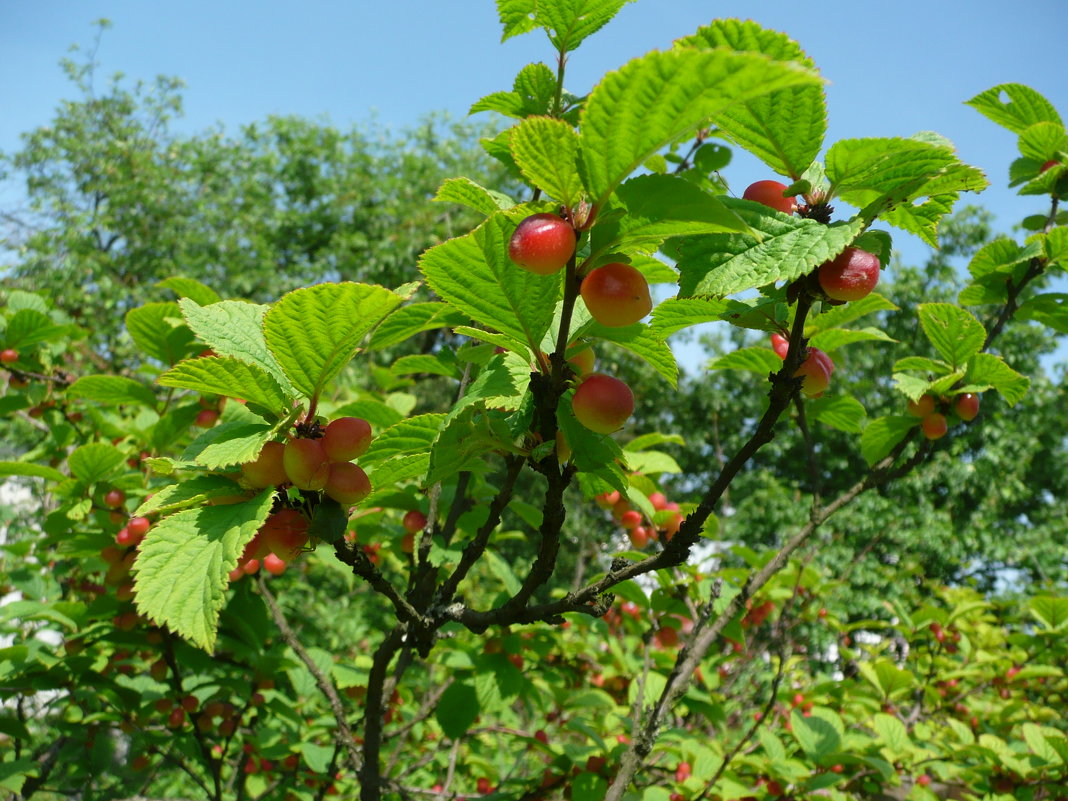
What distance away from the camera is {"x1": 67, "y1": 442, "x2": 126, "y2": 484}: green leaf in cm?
172

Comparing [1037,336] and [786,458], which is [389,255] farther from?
[1037,336]

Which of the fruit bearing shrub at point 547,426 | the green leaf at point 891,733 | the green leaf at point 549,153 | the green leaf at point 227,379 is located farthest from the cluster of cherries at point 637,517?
the green leaf at point 549,153

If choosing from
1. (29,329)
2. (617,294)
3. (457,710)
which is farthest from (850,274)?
(29,329)

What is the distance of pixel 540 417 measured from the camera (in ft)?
2.63

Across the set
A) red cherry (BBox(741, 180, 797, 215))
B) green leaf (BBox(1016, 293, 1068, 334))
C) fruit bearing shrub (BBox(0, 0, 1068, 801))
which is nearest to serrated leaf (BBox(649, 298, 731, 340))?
fruit bearing shrub (BBox(0, 0, 1068, 801))

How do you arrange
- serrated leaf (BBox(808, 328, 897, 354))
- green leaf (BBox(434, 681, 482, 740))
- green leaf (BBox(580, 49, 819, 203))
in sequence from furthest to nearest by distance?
green leaf (BBox(434, 681, 482, 740)), serrated leaf (BBox(808, 328, 897, 354)), green leaf (BBox(580, 49, 819, 203))

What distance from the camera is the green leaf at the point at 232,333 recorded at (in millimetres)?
853

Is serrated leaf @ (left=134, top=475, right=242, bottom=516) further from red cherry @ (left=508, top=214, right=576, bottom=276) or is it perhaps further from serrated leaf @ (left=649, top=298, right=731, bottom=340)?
serrated leaf @ (left=649, top=298, right=731, bottom=340)

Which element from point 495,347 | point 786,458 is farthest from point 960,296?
point 786,458

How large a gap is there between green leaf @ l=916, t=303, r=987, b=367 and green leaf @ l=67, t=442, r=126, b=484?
194 cm

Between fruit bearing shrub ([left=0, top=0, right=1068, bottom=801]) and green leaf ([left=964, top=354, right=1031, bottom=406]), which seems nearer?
fruit bearing shrub ([left=0, top=0, right=1068, bottom=801])

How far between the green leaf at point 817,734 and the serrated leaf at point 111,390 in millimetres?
2316

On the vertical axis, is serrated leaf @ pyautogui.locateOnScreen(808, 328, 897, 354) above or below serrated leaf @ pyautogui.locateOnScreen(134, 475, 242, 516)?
above

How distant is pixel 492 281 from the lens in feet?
2.50
